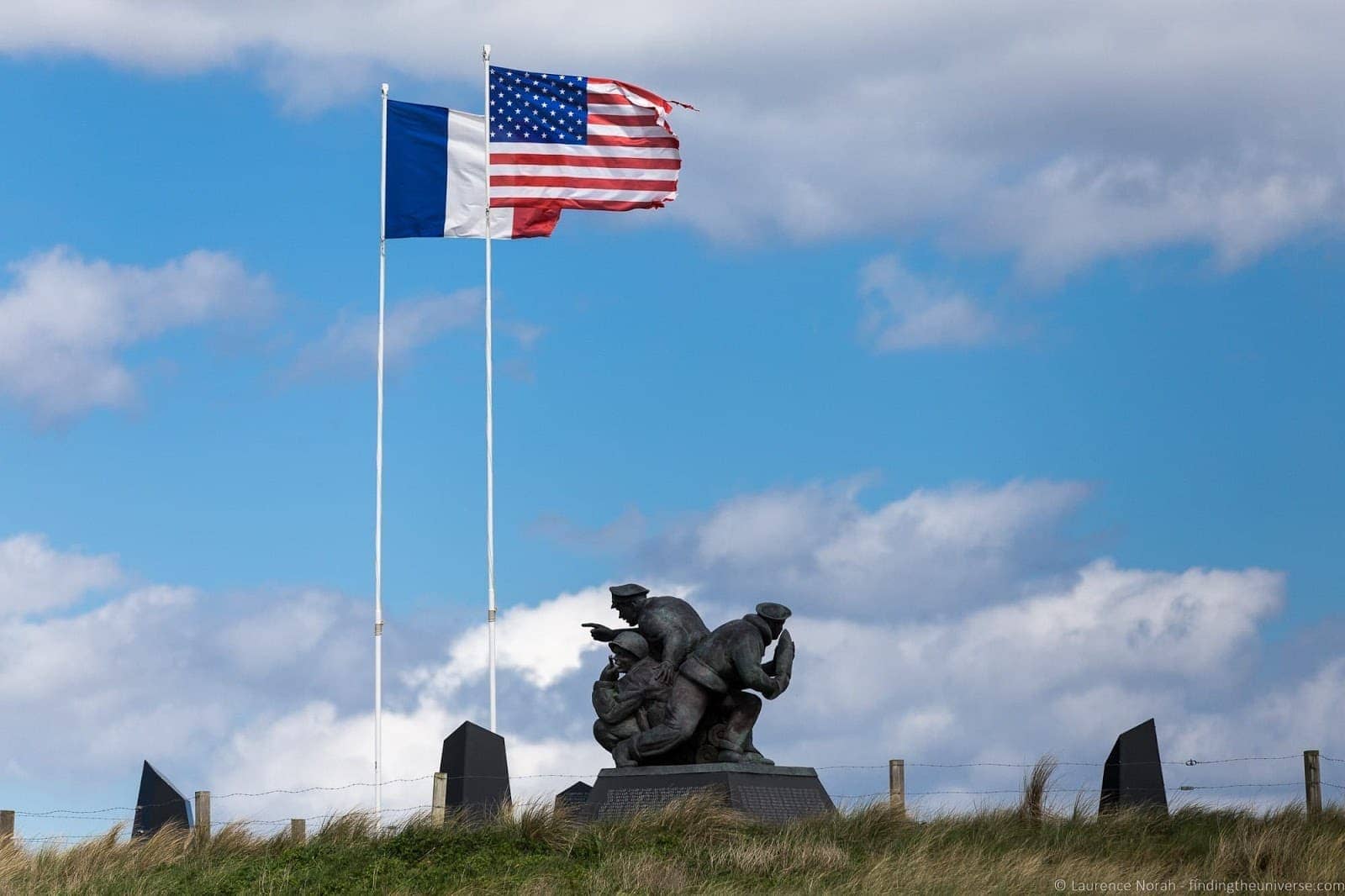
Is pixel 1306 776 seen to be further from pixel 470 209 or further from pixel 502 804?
pixel 470 209

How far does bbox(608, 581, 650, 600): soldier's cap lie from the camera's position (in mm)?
21719

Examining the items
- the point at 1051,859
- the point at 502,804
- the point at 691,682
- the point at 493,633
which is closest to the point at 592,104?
the point at 493,633

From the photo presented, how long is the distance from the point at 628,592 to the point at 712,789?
288 cm

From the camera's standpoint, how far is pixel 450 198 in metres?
26.0

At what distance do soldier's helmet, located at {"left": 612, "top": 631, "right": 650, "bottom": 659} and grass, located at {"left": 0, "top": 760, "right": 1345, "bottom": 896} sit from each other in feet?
8.93

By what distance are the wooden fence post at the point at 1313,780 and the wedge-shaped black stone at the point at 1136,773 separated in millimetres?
1689

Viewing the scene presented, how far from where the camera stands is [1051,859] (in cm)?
1861

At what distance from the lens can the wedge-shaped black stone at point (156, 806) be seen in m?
21.1

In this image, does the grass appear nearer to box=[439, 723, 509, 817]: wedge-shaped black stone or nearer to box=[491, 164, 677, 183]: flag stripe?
box=[439, 723, 509, 817]: wedge-shaped black stone

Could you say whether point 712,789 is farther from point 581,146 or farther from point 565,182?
point 581,146

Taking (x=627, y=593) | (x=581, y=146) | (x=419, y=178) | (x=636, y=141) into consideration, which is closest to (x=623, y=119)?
(x=636, y=141)

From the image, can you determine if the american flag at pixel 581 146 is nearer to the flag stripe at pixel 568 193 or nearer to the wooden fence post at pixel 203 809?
the flag stripe at pixel 568 193

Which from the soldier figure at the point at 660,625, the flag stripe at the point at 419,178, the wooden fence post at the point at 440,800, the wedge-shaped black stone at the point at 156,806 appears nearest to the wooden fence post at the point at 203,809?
the wedge-shaped black stone at the point at 156,806

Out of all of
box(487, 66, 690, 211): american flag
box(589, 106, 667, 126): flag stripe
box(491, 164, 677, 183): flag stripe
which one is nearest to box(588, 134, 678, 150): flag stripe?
box(487, 66, 690, 211): american flag
